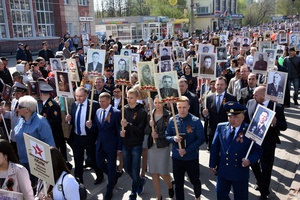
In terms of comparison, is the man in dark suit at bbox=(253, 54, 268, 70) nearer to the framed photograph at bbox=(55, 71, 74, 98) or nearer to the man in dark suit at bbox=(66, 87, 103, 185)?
the man in dark suit at bbox=(66, 87, 103, 185)

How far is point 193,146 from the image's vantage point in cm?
483

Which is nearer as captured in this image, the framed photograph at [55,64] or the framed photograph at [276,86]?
the framed photograph at [276,86]

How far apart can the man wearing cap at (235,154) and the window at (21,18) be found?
30.8 m

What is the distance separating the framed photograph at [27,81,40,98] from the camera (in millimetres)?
6422

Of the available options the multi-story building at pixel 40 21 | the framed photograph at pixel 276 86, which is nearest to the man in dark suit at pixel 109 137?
the framed photograph at pixel 276 86

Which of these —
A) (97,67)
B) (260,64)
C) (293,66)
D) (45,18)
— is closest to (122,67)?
(97,67)

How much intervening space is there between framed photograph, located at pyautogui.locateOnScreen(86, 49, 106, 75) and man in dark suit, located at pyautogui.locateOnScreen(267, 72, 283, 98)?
11.1ft

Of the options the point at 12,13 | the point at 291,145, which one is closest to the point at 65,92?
the point at 291,145

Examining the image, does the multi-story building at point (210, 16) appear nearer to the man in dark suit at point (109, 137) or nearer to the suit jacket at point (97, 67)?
the suit jacket at point (97, 67)

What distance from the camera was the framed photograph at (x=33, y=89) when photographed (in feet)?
21.1

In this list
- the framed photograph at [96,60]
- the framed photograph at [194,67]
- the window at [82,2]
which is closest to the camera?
the framed photograph at [96,60]

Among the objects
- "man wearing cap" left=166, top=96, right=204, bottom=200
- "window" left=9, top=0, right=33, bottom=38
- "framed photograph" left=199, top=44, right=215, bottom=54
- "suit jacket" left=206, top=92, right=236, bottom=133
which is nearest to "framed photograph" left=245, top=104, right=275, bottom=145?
"man wearing cap" left=166, top=96, right=204, bottom=200

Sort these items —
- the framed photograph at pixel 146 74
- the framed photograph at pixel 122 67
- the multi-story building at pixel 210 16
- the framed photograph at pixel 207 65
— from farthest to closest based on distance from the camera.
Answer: the multi-story building at pixel 210 16
the framed photograph at pixel 207 65
the framed photograph at pixel 122 67
the framed photograph at pixel 146 74

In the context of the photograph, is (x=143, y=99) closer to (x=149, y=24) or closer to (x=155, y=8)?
(x=149, y=24)
